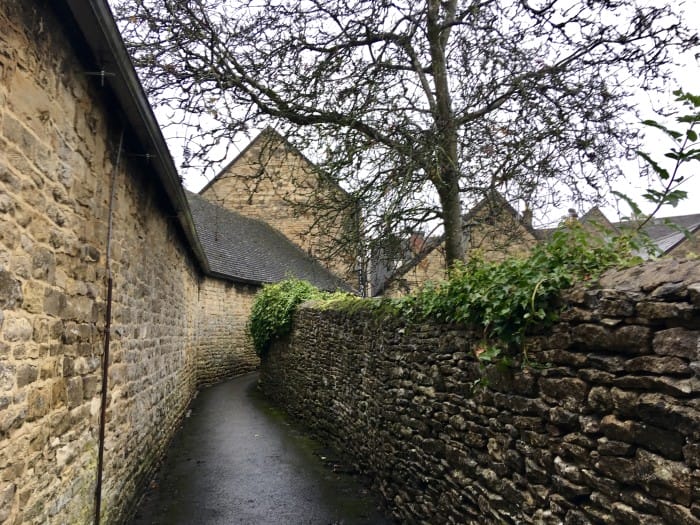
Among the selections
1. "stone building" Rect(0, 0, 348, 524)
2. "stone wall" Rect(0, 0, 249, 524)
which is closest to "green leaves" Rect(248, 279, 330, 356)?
"stone building" Rect(0, 0, 348, 524)

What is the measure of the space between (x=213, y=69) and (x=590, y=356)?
4994 millimetres

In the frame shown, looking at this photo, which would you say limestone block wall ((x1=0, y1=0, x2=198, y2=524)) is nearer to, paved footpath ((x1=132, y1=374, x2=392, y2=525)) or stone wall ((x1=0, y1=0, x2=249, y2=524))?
stone wall ((x1=0, y1=0, x2=249, y2=524))

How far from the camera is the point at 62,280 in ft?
10.2

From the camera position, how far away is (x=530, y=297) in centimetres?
291

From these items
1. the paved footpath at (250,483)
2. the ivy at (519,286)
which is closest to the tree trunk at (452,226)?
the ivy at (519,286)

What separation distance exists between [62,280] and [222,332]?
1348cm

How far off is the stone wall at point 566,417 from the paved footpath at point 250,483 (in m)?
0.76

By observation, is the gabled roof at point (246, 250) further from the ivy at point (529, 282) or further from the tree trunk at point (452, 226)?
the ivy at point (529, 282)

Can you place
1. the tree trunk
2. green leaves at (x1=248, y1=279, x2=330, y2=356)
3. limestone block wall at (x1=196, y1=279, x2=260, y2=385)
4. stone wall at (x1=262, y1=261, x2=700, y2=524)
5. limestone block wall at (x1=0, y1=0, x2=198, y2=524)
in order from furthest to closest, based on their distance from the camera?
limestone block wall at (x1=196, y1=279, x2=260, y2=385), green leaves at (x1=248, y1=279, x2=330, y2=356), the tree trunk, limestone block wall at (x1=0, y1=0, x2=198, y2=524), stone wall at (x1=262, y1=261, x2=700, y2=524)

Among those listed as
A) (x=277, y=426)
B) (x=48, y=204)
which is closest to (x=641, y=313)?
(x=48, y=204)

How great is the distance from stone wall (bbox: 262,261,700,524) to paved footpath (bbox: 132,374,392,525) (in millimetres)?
756

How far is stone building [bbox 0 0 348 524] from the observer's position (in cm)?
244

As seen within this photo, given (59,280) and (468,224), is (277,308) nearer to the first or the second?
(468,224)

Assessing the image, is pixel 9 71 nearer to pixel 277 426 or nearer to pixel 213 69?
pixel 213 69
